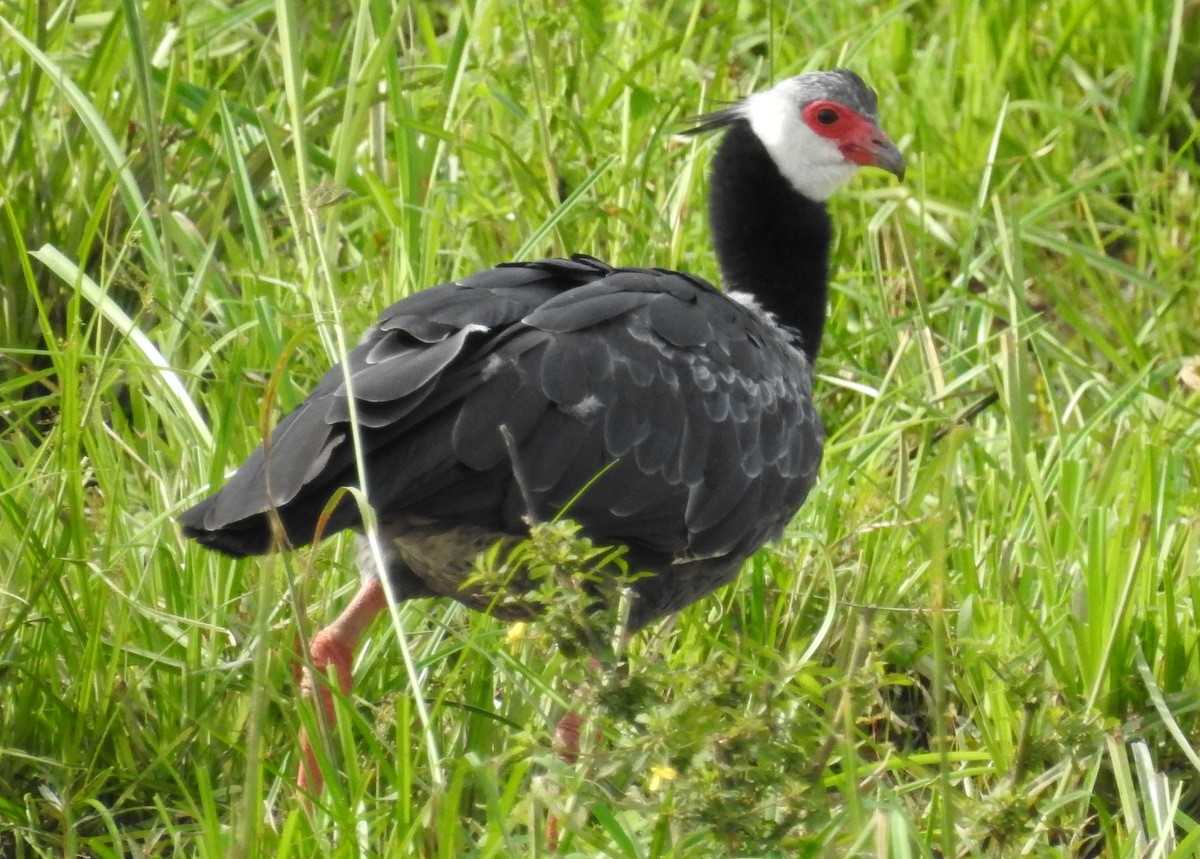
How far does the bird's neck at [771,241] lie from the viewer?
12.9ft

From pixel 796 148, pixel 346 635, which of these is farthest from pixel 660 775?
pixel 796 148

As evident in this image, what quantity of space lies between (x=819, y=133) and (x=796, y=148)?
7 centimetres

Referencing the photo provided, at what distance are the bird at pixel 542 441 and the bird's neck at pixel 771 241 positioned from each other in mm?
217

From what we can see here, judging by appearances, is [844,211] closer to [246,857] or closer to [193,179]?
[193,179]

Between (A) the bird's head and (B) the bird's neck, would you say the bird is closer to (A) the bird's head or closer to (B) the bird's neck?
(B) the bird's neck

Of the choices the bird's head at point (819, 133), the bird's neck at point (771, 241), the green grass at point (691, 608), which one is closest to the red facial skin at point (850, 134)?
the bird's head at point (819, 133)

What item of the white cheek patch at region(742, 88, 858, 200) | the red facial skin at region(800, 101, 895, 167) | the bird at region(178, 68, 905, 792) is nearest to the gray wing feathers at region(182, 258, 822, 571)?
the bird at region(178, 68, 905, 792)

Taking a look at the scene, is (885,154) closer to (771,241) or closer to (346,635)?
(771,241)

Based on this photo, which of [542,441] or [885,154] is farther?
[885,154]

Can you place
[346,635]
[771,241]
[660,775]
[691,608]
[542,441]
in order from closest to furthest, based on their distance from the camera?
1. [660,775]
2. [542,441]
3. [346,635]
4. [691,608]
5. [771,241]

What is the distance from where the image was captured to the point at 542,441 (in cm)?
303

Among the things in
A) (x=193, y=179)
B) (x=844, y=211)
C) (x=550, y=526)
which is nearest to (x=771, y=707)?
(x=550, y=526)

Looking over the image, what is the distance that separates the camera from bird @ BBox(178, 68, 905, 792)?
2840 mm

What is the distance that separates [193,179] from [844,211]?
1892 mm
